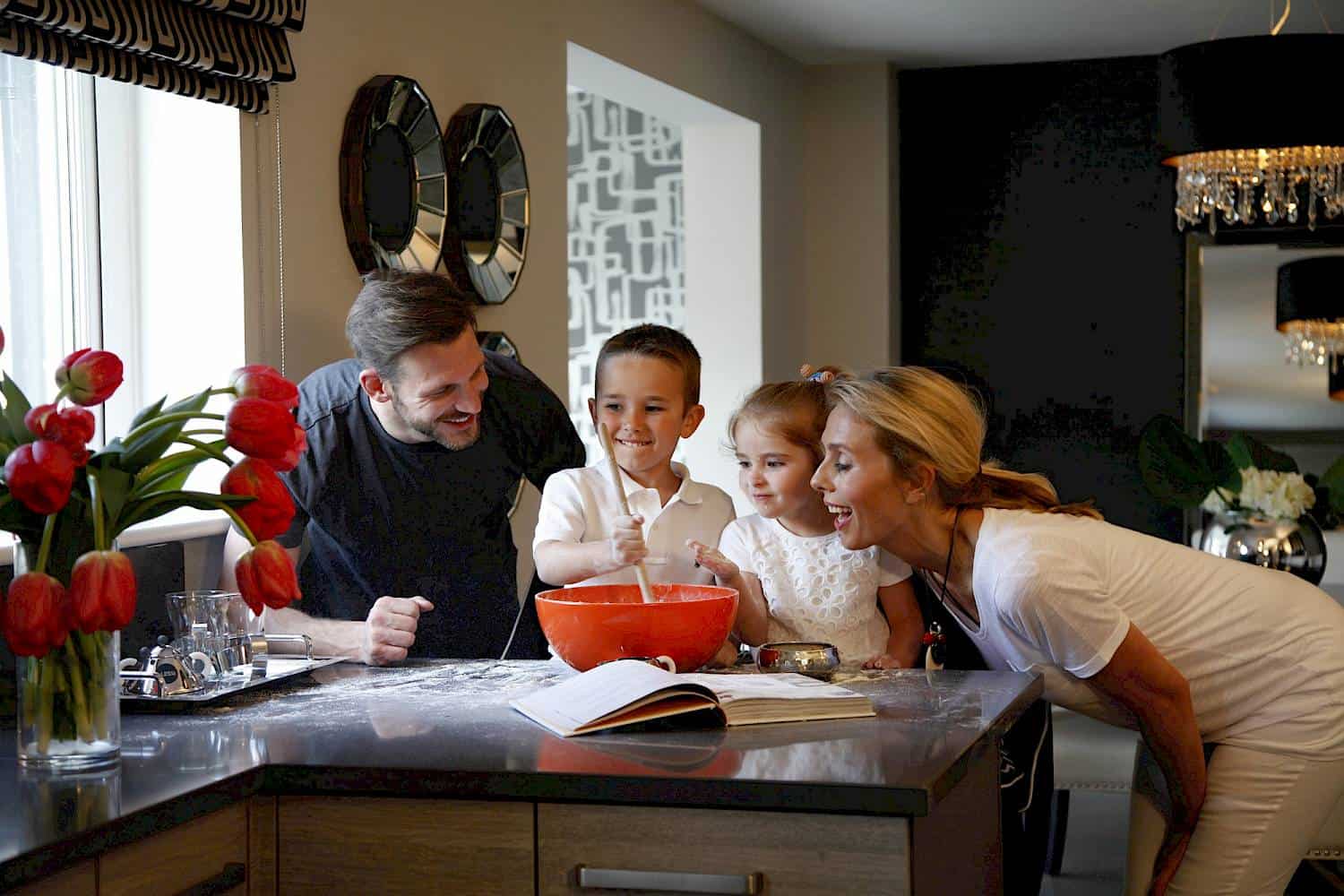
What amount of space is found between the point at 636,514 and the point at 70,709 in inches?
45.6

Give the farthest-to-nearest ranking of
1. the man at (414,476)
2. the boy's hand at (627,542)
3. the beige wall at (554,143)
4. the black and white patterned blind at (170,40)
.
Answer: the beige wall at (554,143) → the man at (414,476) → the black and white patterned blind at (170,40) → the boy's hand at (627,542)

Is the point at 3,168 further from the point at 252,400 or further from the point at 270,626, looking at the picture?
the point at 252,400

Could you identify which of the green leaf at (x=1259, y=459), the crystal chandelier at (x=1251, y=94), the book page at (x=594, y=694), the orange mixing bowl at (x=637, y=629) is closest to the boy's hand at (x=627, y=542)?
the orange mixing bowl at (x=637, y=629)

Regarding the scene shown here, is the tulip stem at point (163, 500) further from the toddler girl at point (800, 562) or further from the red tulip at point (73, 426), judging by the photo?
the toddler girl at point (800, 562)

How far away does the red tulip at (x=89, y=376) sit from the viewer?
5.43 feet

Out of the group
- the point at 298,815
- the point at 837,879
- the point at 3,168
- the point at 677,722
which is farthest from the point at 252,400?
the point at 3,168

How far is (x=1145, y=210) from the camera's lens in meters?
6.51

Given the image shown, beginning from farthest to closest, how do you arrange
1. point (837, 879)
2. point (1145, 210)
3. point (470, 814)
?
1. point (1145, 210)
2. point (470, 814)
3. point (837, 879)

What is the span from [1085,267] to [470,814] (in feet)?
17.9

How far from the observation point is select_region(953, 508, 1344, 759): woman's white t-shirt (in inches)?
86.4

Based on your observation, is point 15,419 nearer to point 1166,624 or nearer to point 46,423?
point 46,423

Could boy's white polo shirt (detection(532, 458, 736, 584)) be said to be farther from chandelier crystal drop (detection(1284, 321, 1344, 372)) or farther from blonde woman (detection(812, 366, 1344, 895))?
chandelier crystal drop (detection(1284, 321, 1344, 372))

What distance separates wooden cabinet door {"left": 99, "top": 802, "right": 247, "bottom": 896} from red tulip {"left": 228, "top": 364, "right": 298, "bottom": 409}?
1.45ft

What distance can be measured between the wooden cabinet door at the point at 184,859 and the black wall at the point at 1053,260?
5146 millimetres
